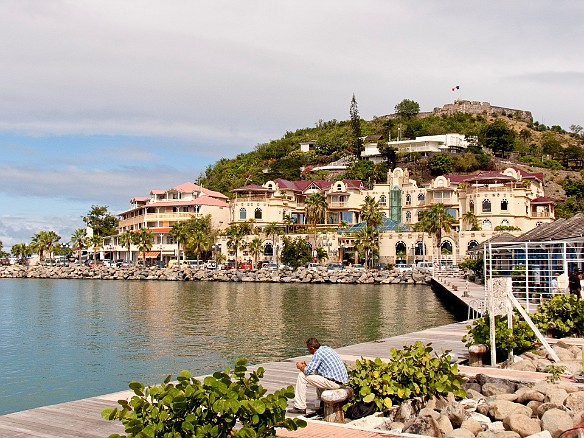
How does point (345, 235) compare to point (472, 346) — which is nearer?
point (472, 346)

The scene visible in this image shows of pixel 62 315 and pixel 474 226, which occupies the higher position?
pixel 474 226

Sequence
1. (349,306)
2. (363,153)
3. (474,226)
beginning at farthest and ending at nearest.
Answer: (363,153) → (474,226) → (349,306)

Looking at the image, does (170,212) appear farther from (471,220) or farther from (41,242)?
(471,220)

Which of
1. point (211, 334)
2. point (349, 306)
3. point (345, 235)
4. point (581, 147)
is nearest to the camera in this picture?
point (211, 334)

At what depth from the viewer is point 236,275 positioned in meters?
82.3

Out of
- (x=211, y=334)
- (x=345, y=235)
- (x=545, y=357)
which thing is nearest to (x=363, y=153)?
(x=345, y=235)

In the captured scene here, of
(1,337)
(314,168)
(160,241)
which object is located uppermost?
(314,168)

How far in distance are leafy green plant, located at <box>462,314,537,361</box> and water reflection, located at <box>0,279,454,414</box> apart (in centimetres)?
999

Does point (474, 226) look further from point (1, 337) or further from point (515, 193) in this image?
point (1, 337)

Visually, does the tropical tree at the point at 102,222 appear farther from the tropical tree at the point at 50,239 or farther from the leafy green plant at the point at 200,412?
the leafy green plant at the point at 200,412

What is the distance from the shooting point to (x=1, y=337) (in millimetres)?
31297

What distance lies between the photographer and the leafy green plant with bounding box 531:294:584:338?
18.5 m

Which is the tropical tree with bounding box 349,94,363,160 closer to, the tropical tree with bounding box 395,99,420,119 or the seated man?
the tropical tree with bounding box 395,99,420,119

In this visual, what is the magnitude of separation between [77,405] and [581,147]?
146m
